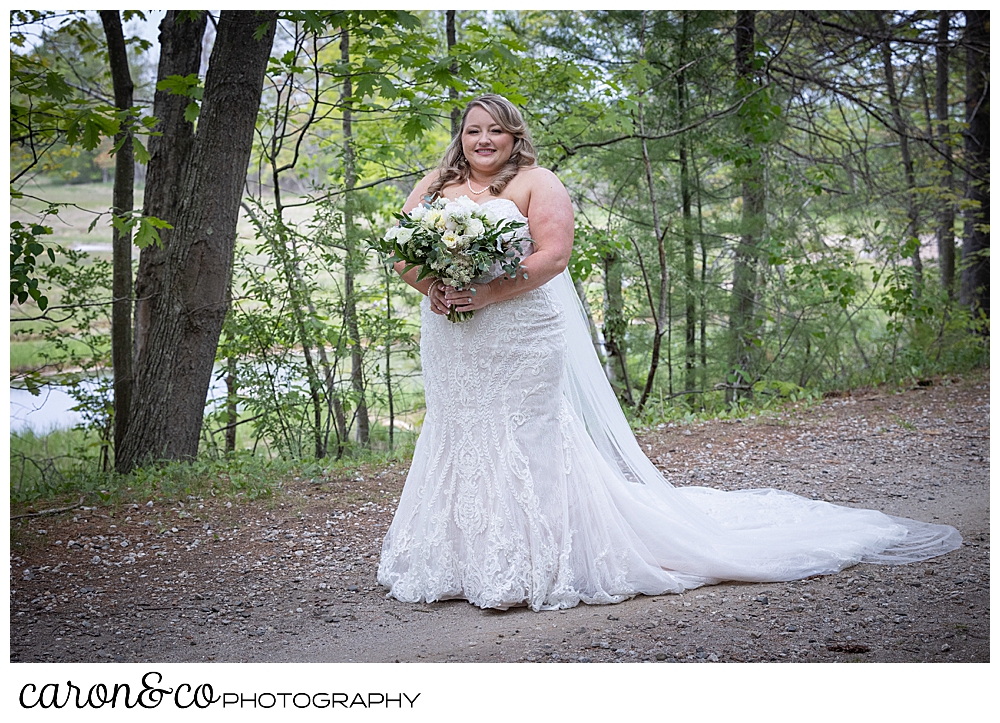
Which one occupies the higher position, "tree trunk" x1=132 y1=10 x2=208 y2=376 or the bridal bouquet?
"tree trunk" x1=132 y1=10 x2=208 y2=376

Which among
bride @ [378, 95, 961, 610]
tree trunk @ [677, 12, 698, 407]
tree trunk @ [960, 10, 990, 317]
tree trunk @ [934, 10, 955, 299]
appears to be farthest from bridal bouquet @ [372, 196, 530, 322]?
tree trunk @ [960, 10, 990, 317]

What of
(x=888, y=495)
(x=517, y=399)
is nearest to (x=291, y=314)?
(x=517, y=399)

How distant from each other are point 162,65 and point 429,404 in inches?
144

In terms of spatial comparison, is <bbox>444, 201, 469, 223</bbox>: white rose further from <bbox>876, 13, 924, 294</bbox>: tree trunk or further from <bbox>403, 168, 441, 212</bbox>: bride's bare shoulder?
<bbox>876, 13, 924, 294</bbox>: tree trunk

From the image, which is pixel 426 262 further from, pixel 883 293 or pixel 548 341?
pixel 883 293

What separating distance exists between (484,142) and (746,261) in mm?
5390

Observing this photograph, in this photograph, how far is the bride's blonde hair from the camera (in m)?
3.15

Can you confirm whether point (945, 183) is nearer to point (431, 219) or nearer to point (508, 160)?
point (508, 160)

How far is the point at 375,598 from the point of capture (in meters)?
3.26

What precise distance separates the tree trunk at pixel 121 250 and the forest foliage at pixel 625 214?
254 millimetres

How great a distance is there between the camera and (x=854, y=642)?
269cm

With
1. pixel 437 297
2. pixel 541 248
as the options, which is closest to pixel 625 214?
pixel 541 248

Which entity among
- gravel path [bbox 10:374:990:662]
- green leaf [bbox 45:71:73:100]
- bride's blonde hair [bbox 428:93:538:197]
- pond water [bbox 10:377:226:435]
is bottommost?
gravel path [bbox 10:374:990:662]

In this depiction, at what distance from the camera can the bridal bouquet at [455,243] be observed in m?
2.88
